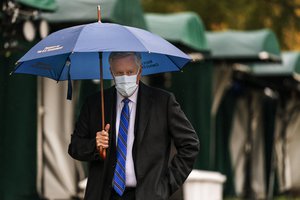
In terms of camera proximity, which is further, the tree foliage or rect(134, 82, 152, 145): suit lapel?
the tree foliage

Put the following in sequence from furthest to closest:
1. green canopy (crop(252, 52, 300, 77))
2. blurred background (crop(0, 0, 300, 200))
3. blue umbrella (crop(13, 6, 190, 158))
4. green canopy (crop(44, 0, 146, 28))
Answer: green canopy (crop(252, 52, 300, 77)), green canopy (crop(44, 0, 146, 28)), blurred background (crop(0, 0, 300, 200)), blue umbrella (crop(13, 6, 190, 158))

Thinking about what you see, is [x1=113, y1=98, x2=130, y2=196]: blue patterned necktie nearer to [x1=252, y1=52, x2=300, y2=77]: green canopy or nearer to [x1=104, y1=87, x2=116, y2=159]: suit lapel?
[x1=104, y1=87, x2=116, y2=159]: suit lapel

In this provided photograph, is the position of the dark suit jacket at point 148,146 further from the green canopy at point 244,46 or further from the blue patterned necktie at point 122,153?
the green canopy at point 244,46

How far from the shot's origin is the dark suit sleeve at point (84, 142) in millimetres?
6203

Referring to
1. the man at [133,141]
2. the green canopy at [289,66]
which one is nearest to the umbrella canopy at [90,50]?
the man at [133,141]

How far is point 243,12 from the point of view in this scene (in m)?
19.2

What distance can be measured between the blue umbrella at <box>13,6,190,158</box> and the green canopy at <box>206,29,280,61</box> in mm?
8488

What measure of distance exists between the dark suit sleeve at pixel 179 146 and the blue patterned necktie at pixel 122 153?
0.92 ft

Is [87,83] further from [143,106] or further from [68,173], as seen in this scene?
[143,106]

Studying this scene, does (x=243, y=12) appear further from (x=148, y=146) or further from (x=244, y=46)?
(x=148, y=146)

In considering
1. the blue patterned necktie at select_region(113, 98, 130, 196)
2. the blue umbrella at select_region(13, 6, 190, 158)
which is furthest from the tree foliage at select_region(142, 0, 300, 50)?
the blue patterned necktie at select_region(113, 98, 130, 196)

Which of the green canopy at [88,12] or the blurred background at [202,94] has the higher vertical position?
the green canopy at [88,12]

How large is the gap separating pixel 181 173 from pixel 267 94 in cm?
1478

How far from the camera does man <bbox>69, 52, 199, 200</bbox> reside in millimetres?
6125
